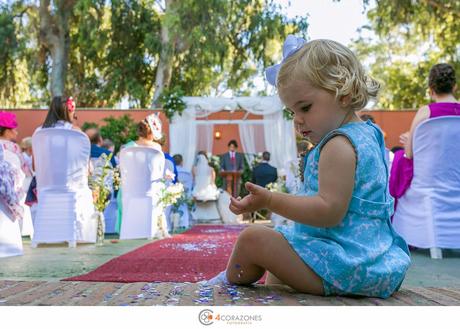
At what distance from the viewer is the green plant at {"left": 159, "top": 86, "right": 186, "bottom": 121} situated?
496 inches

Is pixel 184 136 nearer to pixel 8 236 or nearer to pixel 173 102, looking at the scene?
pixel 173 102

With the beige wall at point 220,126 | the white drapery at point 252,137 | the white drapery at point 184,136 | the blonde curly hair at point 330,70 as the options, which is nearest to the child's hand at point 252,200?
the blonde curly hair at point 330,70

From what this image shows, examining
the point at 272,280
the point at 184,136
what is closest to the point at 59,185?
the point at 272,280

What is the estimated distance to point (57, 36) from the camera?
1627cm

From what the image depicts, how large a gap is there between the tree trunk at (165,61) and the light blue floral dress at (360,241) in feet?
Result: 43.0

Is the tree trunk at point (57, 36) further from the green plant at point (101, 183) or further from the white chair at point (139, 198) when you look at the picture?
the green plant at point (101, 183)

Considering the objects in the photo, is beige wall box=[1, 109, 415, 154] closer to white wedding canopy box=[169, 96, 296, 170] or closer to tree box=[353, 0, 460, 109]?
tree box=[353, 0, 460, 109]

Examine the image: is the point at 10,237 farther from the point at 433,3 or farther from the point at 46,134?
the point at 433,3

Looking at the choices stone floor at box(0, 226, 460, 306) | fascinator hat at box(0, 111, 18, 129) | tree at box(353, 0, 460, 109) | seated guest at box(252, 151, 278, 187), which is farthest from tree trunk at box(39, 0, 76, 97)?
stone floor at box(0, 226, 460, 306)

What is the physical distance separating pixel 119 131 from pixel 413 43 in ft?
24.0

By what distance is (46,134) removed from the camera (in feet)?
15.5

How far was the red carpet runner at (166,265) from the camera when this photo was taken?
2.60 m

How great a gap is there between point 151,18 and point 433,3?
9.08 m

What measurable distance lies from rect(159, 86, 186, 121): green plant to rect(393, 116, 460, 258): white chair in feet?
29.2
